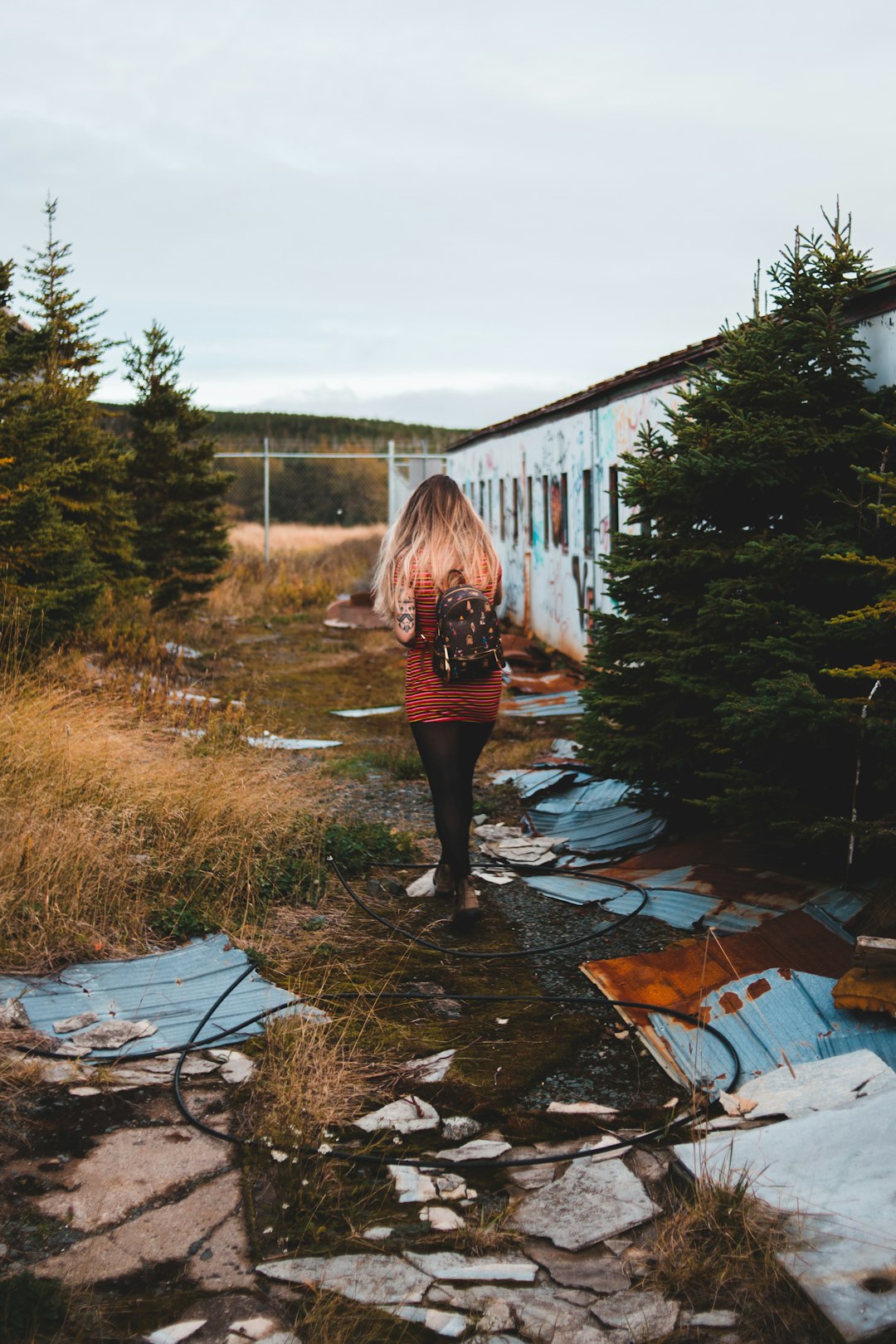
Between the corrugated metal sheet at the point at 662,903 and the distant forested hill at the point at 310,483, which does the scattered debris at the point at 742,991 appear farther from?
the distant forested hill at the point at 310,483

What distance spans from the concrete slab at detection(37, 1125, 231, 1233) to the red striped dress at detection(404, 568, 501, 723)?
219 centimetres

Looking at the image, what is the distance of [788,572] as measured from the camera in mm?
5074

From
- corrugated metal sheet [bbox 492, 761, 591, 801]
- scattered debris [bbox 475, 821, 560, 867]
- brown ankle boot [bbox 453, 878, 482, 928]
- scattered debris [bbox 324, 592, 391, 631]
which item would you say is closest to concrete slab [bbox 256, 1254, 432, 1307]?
brown ankle boot [bbox 453, 878, 482, 928]

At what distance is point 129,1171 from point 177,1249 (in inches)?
16.8

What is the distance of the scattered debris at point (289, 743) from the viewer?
831 centimetres

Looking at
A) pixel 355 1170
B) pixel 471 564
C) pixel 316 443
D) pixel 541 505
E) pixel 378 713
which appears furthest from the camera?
pixel 316 443

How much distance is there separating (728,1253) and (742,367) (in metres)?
4.13

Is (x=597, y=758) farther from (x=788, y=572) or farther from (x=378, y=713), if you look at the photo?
(x=378, y=713)

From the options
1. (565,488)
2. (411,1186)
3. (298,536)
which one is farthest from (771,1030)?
(298,536)

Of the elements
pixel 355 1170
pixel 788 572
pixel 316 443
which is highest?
pixel 316 443

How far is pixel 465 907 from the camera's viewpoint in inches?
202

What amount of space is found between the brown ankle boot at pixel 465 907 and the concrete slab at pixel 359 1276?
2376mm

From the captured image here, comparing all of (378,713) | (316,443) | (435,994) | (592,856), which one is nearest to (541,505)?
(378,713)

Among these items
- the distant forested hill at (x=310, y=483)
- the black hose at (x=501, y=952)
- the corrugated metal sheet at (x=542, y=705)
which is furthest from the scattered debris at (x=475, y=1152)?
the distant forested hill at (x=310, y=483)
